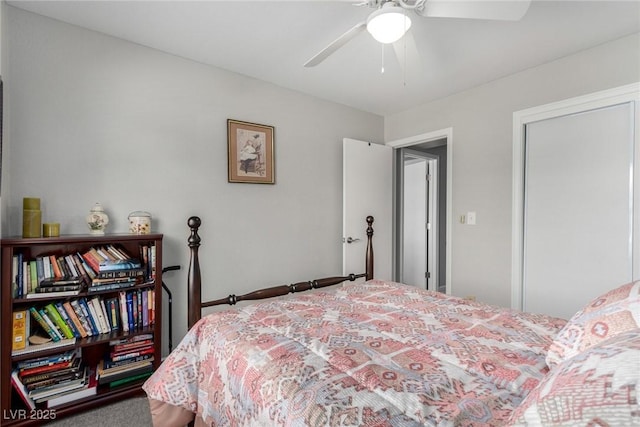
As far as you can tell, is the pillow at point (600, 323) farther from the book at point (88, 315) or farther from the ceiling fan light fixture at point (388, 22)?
the book at point (88, 315)

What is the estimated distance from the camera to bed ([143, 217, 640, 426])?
0.54m

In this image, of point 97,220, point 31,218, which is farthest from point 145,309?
point 31,218

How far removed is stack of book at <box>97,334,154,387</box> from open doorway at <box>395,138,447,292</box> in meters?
3.31

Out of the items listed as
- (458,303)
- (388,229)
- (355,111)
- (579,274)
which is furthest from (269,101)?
(579,274)

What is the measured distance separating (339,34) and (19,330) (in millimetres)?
2618

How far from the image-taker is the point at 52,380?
5.93ft

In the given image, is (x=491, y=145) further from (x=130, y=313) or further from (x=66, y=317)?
(x=66, y=317)

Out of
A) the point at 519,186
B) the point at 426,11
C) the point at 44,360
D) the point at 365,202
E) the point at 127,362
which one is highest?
the point at 426,11

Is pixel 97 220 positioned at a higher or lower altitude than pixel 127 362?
higher

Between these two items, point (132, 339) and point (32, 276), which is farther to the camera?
point (132, 339)

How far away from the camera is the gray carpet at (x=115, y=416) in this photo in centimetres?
180

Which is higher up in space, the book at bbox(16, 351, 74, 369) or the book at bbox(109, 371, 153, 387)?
the book at bbox(16, 351, 74, 369)

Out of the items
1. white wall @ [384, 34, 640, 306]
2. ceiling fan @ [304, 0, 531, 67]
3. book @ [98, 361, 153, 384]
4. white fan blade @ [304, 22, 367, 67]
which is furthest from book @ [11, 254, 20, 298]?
white wall @ [384, 34, 640, 306]

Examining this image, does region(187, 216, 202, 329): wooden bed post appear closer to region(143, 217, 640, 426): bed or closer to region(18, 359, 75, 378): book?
region(143, 217, 640, 426): bed
